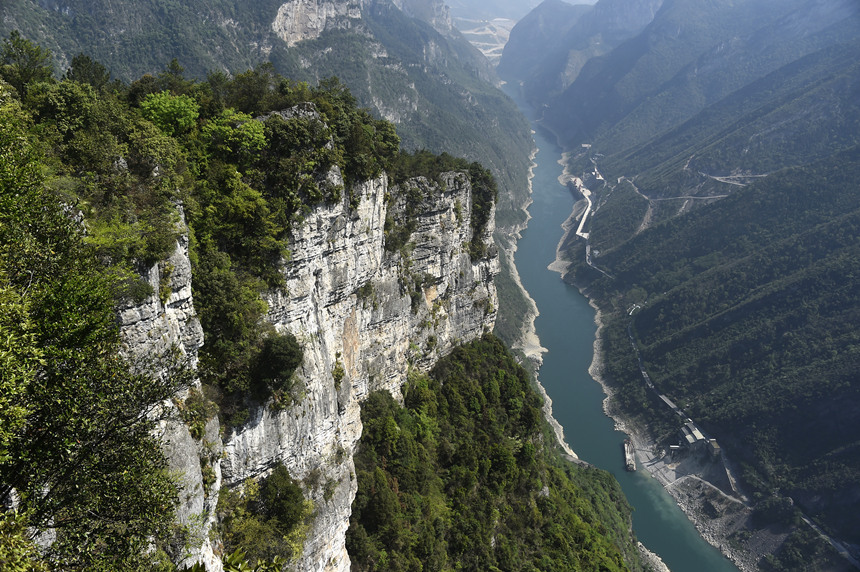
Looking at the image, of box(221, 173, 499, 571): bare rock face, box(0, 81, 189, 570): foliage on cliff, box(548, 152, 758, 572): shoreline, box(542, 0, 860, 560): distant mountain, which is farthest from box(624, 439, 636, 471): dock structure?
box(0, 81, 189, 570): foliage on cliff

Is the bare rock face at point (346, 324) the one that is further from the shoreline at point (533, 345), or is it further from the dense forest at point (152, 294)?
the shoreline at point (533, 345)

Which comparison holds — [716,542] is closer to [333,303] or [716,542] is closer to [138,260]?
[333,303]

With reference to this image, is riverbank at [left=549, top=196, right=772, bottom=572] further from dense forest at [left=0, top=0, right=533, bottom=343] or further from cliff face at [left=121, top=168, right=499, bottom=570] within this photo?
cliff face at [left=121, top=168, right=499, bottom=570]

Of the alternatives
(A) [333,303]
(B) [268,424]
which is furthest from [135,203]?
(A) [333,303]

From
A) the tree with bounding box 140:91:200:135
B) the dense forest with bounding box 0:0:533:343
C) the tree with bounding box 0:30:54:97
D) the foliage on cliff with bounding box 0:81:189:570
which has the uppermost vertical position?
the dense forest with bounding box 0:0:533:343

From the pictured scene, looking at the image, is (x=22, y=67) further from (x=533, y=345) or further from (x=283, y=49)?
(x=283, y=49)

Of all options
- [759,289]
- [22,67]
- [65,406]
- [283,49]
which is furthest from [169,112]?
[283,49]
